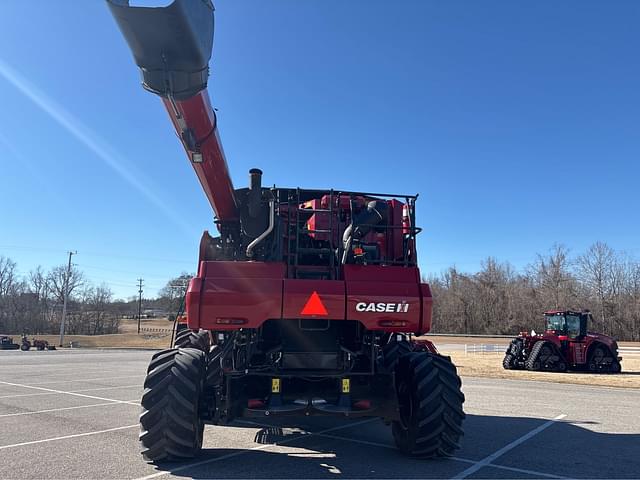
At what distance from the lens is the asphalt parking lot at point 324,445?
5.45 m

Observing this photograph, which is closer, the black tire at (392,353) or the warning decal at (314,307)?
the warning decal at (314,307)

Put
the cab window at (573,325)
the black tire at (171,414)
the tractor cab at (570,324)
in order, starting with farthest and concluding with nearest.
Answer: the cab window at (573,325)
the tractor cab at (570,324)
the black tire at (171,414)

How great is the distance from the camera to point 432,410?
571 centimetres

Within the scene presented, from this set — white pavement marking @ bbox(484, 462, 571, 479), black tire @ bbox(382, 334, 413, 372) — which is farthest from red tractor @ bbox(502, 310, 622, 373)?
white pavement marking @ bbox(484, 462, 571, 479)

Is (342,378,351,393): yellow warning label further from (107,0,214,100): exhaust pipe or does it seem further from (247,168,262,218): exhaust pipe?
(107,0,214,100): exhaust pipe

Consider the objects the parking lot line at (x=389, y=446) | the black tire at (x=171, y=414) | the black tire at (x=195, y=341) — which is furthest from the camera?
the black tire at (x=195, y=341)

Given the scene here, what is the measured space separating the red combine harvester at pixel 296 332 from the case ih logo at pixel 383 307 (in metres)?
0.01

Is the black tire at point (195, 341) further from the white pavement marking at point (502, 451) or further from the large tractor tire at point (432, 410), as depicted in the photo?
the white pavement marking at point (502, 451)

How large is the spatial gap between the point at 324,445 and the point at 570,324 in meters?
18.3

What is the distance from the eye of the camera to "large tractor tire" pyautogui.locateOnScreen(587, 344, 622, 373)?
2059 cm

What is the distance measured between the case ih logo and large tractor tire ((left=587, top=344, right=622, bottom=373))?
18548 mm


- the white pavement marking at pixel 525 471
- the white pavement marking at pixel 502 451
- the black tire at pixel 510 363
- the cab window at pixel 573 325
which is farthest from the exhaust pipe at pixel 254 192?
the cab window at pixel 573 325

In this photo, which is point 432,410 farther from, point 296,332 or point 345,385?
point 296,332

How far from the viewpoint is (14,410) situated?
957cm
